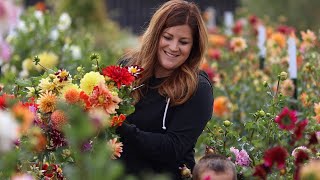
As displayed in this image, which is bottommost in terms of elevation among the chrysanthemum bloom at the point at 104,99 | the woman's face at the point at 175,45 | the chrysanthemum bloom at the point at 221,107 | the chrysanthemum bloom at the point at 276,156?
the chrysanthemum bloom at the point at 221,107

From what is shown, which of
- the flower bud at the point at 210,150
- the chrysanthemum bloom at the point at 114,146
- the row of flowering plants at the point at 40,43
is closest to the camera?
the chrysanthemum bloom at the point at 114,146

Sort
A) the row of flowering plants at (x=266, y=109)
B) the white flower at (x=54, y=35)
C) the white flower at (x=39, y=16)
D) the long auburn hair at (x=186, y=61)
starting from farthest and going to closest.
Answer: the white flower at (x=39, y=16)
the white flower at (x=54, y=35)
the long auburn hair at (x=186, y=61)
the row of flowering plants at (x=266, y=109)

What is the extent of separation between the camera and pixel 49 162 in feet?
10.1

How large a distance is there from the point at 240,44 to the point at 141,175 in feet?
10.6

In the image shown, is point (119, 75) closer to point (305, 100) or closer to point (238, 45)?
point (305, 100)

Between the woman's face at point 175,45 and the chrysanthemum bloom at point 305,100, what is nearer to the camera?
the woman's face at point 175,45

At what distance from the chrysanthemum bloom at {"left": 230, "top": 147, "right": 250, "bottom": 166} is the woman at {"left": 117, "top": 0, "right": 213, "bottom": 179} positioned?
0.57 feet

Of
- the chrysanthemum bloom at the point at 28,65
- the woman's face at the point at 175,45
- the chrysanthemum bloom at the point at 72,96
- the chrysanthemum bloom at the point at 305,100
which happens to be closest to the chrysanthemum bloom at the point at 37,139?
the chrysanthemum bloom at the point at 72,96

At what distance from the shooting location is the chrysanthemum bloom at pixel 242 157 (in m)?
3.30

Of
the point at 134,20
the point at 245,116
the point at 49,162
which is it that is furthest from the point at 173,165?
the point at 134,20

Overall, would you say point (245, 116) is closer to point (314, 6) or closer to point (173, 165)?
point (173, 165)

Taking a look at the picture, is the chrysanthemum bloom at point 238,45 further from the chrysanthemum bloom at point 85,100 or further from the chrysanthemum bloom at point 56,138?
the chrysanthemum bloom at point 85,100

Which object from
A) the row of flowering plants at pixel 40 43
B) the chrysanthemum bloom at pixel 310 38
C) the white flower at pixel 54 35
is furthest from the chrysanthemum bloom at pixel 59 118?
the white flower at pixel 54 35

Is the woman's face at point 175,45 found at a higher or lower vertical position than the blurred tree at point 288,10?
higher
